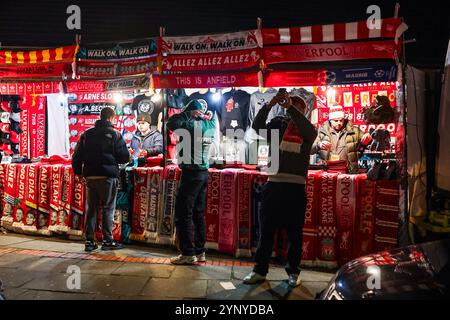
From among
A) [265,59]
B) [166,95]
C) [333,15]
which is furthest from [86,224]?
[333,15]

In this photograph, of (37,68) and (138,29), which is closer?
(37,68)

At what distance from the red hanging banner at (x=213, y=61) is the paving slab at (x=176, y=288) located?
3459 mm

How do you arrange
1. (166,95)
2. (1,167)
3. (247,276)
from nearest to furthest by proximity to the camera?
1. (247,276)
2. (166,95)
3. (1,167)

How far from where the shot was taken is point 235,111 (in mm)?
7590

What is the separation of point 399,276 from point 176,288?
2.85m

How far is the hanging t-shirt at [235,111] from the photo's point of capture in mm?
7586

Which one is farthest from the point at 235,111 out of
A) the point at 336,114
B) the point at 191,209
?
the point at 191,209

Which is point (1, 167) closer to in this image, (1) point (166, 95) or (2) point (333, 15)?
(1) point (166, 95)

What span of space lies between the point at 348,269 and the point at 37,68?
7081 millimetres

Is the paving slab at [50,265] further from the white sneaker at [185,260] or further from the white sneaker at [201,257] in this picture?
the white sneaker at [201,257]

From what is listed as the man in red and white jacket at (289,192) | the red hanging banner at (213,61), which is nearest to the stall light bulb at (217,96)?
the red hanging banner at (213,61)

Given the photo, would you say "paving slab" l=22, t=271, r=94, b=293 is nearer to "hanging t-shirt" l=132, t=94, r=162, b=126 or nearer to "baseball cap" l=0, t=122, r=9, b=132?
"hanging t-shirt" l=132, t=94, r=162, b=126

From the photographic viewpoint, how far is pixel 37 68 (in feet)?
25.0

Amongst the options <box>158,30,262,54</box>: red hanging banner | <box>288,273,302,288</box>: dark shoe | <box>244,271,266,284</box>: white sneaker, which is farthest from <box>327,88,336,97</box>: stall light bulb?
<box>244,271,266,284</box>: white sneaker
